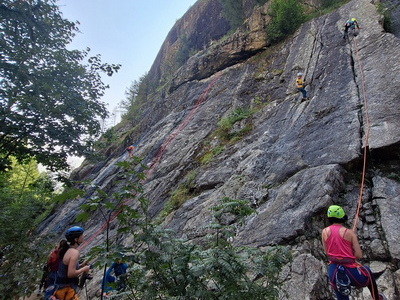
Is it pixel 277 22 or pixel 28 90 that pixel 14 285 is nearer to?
pixel 28 90

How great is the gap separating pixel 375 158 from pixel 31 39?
1115 centimetres

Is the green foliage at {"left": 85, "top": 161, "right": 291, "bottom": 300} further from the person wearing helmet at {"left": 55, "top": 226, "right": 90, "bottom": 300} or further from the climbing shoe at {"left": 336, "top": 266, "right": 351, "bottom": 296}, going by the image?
the person wearing helmet at {"left": 55, "top": 226, "right": 90, "bottom": 300}

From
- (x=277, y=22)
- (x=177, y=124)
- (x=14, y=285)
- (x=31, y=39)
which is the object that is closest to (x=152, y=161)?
(x=177, y=124)

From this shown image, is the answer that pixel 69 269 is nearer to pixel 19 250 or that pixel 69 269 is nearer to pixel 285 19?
pixel 19 250

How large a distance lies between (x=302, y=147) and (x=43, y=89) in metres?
8.40

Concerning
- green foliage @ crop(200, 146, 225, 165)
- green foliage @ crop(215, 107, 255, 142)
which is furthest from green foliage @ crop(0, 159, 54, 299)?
green foliage @ crop(215, 107, 255, 142)

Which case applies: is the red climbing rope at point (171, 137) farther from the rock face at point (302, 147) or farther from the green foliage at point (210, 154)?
the green foliage at point (210, 154)

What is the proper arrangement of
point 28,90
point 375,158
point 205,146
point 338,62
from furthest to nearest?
point 205,146 → point 338,62 → point 28,90 → point 375,158

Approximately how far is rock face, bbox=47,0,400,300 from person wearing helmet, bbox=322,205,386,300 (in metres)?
0.48

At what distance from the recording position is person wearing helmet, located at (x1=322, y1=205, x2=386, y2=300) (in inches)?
124

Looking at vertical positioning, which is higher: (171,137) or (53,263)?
(53,263)

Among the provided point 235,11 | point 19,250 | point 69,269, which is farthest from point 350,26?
point 235,11

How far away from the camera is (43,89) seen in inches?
334

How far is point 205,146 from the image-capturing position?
434 inches
